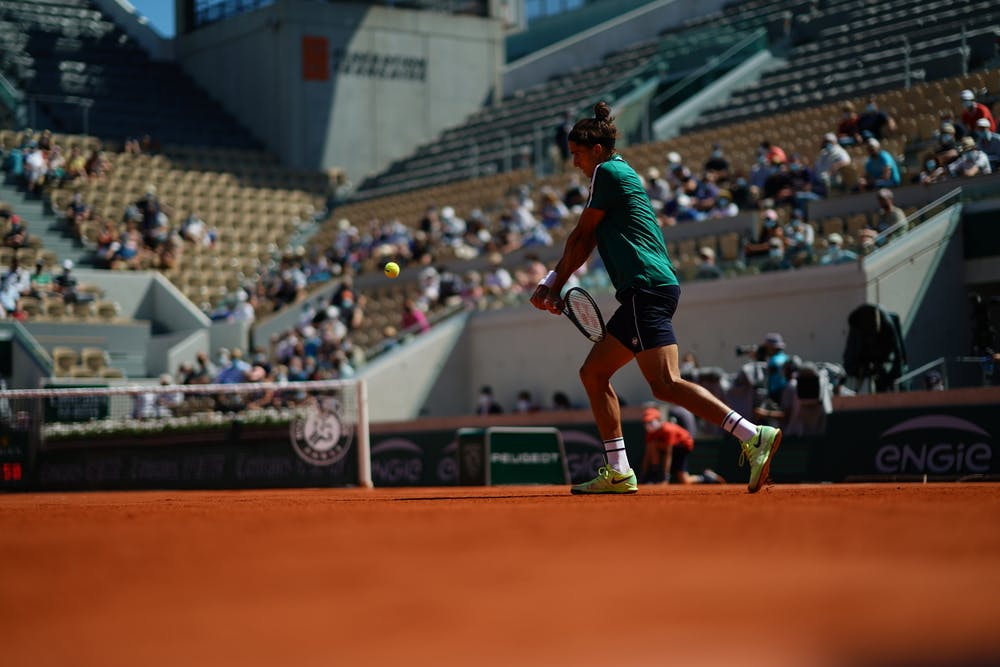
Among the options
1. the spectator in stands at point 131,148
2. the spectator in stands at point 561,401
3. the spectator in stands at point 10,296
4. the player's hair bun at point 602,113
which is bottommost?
the spectator in stands at point 561,401

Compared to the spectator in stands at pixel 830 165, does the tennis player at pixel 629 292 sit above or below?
below

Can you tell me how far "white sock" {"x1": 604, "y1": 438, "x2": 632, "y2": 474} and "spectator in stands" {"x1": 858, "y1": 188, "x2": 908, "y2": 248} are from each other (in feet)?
37.6

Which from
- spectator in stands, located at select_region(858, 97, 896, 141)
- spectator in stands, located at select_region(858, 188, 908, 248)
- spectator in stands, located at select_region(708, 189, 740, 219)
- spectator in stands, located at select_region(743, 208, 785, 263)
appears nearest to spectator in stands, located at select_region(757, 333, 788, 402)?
spectator in stands, located at select_region(858, 188, 908, 248)

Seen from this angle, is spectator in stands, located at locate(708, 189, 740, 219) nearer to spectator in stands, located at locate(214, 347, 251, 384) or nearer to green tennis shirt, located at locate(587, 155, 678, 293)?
spectator in stands, located at locate(214, 347, 251, 384)

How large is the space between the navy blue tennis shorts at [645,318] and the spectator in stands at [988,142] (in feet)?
41.6

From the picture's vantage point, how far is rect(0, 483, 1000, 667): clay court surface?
3.33m

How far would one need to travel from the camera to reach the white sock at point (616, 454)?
9508mm

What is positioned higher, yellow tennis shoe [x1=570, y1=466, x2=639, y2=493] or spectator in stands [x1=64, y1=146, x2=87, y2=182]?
spectator in stands [x1=64, y1=146, x2=87, y2=182]

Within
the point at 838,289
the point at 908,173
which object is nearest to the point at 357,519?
the point at 838,289

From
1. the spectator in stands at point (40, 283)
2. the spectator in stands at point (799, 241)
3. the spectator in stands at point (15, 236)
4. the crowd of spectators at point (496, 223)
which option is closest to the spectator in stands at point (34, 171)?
the crowd of spectators at point (496, 223)

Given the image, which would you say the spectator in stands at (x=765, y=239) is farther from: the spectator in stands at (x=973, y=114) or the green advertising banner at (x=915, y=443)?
the green advertising banner at (x=915, y=443)

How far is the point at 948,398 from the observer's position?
616 inches

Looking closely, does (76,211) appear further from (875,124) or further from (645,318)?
(645,318)

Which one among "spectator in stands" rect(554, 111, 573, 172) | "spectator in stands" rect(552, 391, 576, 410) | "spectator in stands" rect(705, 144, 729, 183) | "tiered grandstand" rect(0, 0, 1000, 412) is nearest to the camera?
"spectator in stands" rect(552, 391, 576, 410)
